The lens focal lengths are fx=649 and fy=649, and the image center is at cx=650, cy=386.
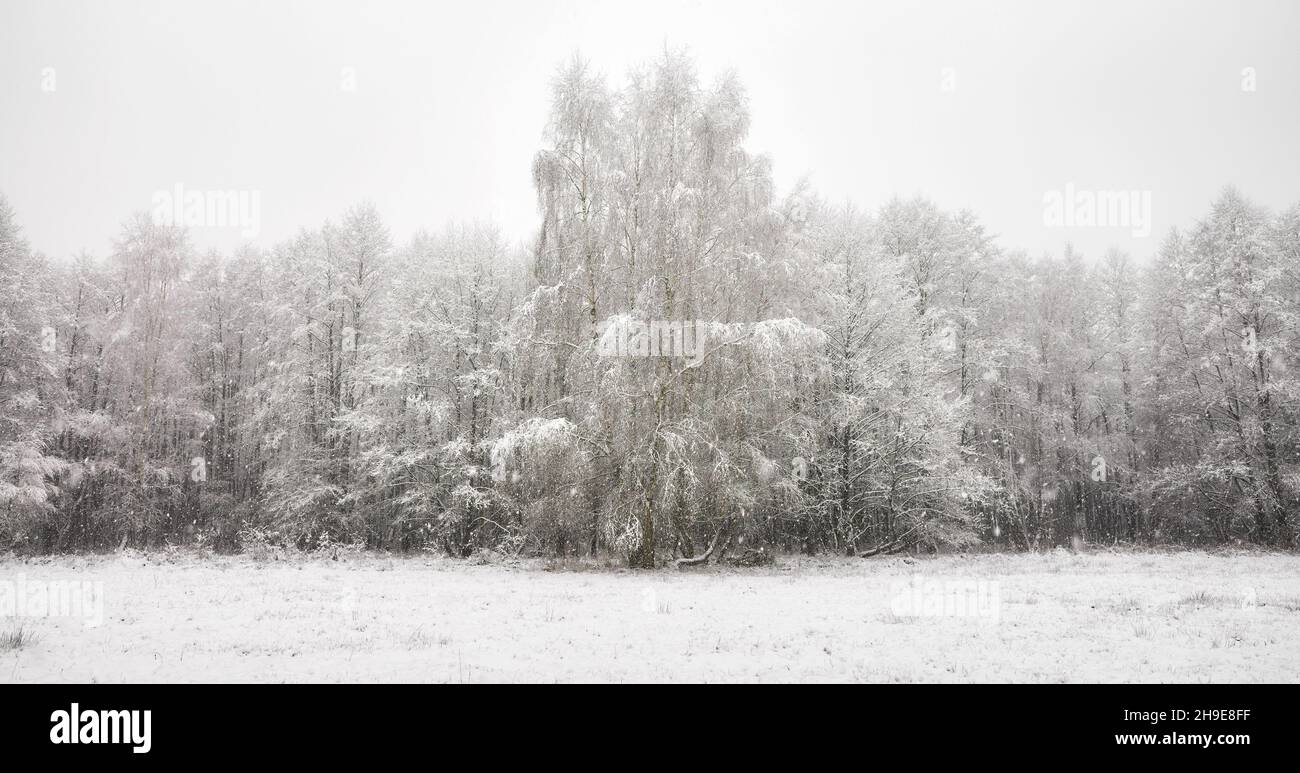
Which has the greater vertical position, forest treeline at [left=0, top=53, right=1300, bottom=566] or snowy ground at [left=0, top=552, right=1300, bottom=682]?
forest treeline at [left=0, top=53, right=1300, bottom=566]

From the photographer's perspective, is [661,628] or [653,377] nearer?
[661,628]

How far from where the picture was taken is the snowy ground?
6.92 m

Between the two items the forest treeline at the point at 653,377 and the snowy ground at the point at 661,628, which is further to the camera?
the forest treeline at the point at 653,377

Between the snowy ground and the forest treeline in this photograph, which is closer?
the snowy ground

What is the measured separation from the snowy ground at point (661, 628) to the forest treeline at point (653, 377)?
175 inches

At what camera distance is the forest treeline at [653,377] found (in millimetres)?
17719

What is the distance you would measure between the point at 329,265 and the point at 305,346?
139 inches

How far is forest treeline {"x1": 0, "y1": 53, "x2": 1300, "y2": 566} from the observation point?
17.7 metres

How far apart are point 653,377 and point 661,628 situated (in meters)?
9.04

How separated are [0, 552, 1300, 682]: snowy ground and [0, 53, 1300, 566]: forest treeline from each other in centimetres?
444

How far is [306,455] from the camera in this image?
25094 mm

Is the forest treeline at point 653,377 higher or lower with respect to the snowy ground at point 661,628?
higher

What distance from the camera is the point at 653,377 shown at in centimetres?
1750
